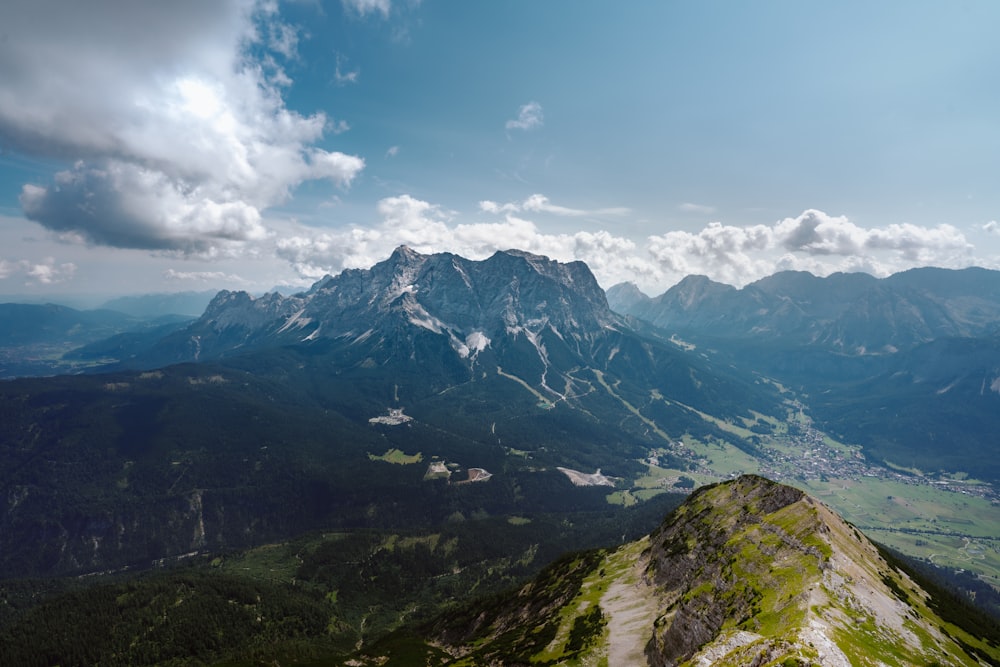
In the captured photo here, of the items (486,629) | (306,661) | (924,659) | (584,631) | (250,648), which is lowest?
(250,648)

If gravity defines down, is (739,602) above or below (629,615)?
above

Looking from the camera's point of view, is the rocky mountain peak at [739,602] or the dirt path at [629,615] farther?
the dirt path at [629,615]

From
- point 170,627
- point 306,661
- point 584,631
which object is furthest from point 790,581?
point 170,627

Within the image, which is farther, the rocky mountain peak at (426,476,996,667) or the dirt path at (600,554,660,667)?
the dirt path at (600,554,660,667)

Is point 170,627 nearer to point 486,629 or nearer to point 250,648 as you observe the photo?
point 250,648

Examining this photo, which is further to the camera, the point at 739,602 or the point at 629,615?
the point at 629,615

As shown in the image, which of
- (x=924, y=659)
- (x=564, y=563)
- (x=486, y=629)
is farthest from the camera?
(x=564, y=563)

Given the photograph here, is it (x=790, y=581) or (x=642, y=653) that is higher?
(x=790, y=581)

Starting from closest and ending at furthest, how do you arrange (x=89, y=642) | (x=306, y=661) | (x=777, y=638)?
(x=777, y=638)
(x=306, y=661)
(x=89, y=642)
